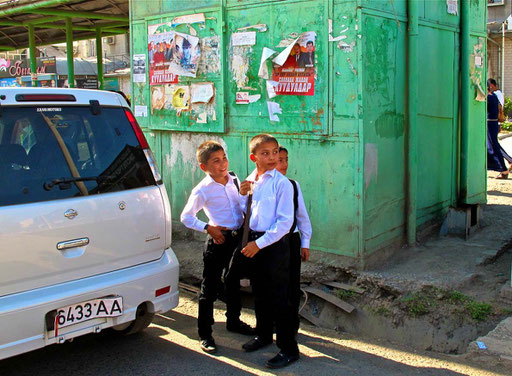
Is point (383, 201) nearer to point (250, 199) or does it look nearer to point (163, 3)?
point (250, 199)

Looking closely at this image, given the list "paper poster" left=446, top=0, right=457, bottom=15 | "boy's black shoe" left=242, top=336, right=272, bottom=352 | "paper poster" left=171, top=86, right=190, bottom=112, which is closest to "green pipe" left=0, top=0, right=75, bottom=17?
"paper poster" left=171, top=86, right=190, bottom=112

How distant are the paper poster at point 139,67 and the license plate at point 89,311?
171 inches

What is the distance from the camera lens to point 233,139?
22.3 ft

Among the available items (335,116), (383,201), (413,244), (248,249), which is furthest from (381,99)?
(248,249)

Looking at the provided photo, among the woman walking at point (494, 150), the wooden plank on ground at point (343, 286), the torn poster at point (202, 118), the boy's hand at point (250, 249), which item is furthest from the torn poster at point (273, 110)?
the woman walking at point (494, 150)

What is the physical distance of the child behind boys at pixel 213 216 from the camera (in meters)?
4.38

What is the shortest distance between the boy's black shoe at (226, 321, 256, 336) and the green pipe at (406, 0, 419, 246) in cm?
250

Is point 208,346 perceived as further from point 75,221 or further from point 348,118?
point 348,118

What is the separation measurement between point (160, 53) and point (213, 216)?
3.51m

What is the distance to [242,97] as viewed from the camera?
6.59 metres

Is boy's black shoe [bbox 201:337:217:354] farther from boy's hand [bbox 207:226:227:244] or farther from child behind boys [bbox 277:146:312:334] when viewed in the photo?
boy's hand [bbox 207:226:227:244]

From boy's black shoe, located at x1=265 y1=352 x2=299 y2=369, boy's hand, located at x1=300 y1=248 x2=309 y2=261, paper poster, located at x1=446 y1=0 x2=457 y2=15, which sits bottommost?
boy's black shoe, located at x1=265 y1=352 x2=299 y2=369

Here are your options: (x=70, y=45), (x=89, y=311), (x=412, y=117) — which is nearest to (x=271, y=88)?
(x=412, y=117)

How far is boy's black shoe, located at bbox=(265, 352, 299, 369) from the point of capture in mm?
4098
